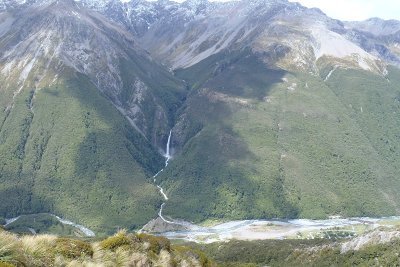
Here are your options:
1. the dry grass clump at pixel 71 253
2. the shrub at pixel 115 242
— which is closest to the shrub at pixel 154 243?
the dry grass clump at pixel 71 253

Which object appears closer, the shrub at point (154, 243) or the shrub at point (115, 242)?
the shrub at point (115, 242)

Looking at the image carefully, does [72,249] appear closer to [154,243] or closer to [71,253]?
[71,253]

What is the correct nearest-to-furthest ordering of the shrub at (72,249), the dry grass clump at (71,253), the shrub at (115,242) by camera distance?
1. the dry grass clump at (71,253)
2. the shrub at (72,249)
3. the shrub at (115,242)

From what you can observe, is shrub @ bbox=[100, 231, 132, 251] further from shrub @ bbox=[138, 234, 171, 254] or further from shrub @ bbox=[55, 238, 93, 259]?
shrub @ bbox=[138, 234, 171, 254]

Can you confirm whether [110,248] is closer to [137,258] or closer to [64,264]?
[137,258]

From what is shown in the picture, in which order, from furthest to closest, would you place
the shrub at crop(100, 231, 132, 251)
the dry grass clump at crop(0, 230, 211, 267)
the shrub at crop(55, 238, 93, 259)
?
1. the shrub at crop(100, 231, 132, 251)
2. the shrub at crop(55, 238, 93, 259)
3. the dry grass clump at crop(0, 230, 211, 267)

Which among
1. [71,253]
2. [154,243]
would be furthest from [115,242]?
[154,243]

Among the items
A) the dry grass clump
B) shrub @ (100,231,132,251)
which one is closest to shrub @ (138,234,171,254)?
the dry grass clump

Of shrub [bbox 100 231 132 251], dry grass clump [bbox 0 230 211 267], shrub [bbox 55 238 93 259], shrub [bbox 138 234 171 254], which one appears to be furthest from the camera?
shrub [bbox 138 234 171 254]

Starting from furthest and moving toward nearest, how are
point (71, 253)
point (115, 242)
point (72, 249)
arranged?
point (115, 242) < point (72, 249) < point (71, 253)

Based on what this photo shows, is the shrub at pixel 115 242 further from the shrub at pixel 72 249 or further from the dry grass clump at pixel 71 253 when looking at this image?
the shrub at pixel 72 249

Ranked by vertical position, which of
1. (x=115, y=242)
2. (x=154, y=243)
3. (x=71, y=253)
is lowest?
(x=154, y=243)
